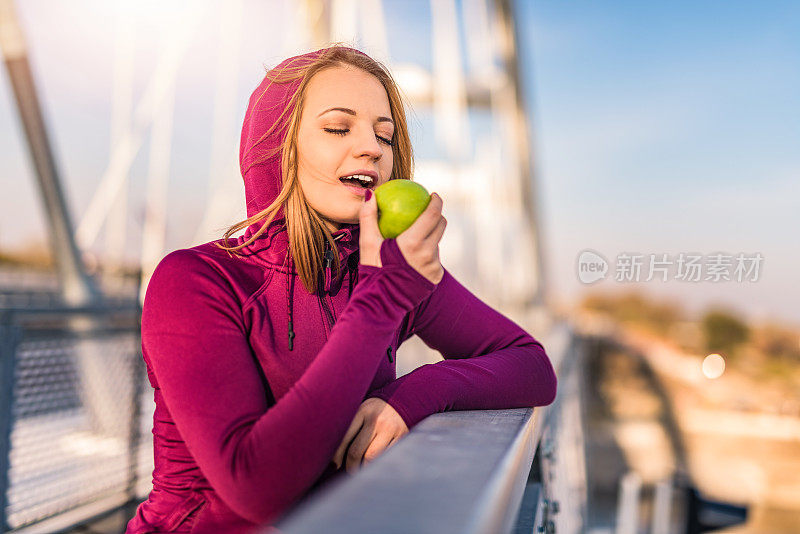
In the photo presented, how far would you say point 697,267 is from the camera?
25.5ft

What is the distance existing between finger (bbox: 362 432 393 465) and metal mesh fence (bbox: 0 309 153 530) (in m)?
1.63

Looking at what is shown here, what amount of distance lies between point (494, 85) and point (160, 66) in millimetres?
15340

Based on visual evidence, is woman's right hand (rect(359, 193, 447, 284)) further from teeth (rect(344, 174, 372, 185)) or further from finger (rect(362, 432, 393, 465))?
finger (rect(362, 432, 393, 465))

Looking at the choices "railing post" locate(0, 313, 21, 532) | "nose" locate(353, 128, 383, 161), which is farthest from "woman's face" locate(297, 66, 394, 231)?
"railing post" locate(0, 313, 21, 532)

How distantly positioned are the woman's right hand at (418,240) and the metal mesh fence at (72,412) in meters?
1.65

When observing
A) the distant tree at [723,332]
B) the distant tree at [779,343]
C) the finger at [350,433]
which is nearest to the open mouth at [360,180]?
the finger at [350,433]

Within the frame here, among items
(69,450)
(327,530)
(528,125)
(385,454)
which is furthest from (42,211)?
(528,125)

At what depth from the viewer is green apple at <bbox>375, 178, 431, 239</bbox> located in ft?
4.58

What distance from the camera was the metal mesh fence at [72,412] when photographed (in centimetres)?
251

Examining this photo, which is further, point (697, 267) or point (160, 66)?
point (697, 267)

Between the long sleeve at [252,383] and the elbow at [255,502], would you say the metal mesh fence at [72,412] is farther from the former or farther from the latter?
the elbow at [255,502]

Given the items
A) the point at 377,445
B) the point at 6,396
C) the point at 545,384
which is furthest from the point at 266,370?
the point at 6,396

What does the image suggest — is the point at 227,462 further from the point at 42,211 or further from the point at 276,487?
the point at 42,211

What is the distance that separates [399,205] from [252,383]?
413 millimetres
